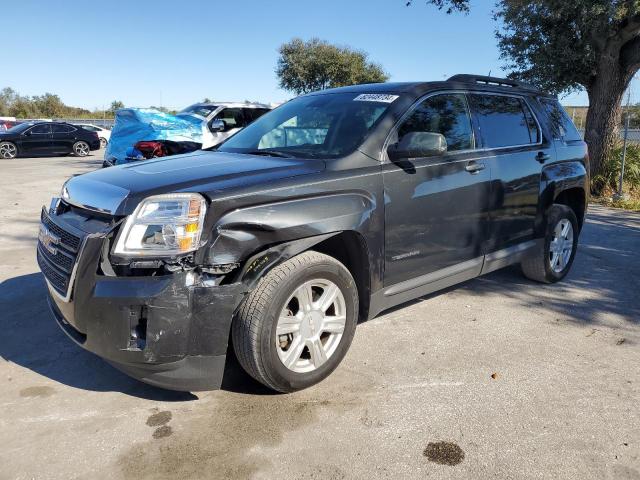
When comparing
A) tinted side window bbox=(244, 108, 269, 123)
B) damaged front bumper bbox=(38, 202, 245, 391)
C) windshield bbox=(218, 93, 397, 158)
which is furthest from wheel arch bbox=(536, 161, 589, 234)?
tinted side window bbox=(244, 108, 269, 123)

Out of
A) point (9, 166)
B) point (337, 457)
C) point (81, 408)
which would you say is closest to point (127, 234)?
point (81, 408)

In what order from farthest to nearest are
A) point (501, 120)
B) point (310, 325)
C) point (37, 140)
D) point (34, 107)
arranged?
point (34, 107), point (37, 140), point (501, 120), point (310, 325)

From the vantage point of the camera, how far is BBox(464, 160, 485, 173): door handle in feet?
13.0

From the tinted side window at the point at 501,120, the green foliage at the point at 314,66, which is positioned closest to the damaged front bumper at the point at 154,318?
the tinted side window at the point at 501,120

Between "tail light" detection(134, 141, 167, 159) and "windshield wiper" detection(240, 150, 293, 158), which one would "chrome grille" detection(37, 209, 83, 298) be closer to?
"windshield wiper" detection(240, 150, 293, 158)

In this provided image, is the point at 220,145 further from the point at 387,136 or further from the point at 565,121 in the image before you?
the point at 565,121

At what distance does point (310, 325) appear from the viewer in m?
3.12

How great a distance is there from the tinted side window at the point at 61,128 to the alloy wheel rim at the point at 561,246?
67.7 feet

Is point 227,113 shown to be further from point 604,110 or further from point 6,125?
point 6,125

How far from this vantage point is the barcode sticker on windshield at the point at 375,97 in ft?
12.4

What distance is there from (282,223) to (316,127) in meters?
1.28

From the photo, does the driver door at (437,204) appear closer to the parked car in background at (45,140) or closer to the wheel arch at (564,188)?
the wheel arch at (564,188)

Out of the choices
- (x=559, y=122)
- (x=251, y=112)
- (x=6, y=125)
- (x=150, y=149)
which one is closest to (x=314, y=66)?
(x=6, y=125)

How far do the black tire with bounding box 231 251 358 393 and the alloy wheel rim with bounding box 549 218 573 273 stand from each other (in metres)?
2.93
